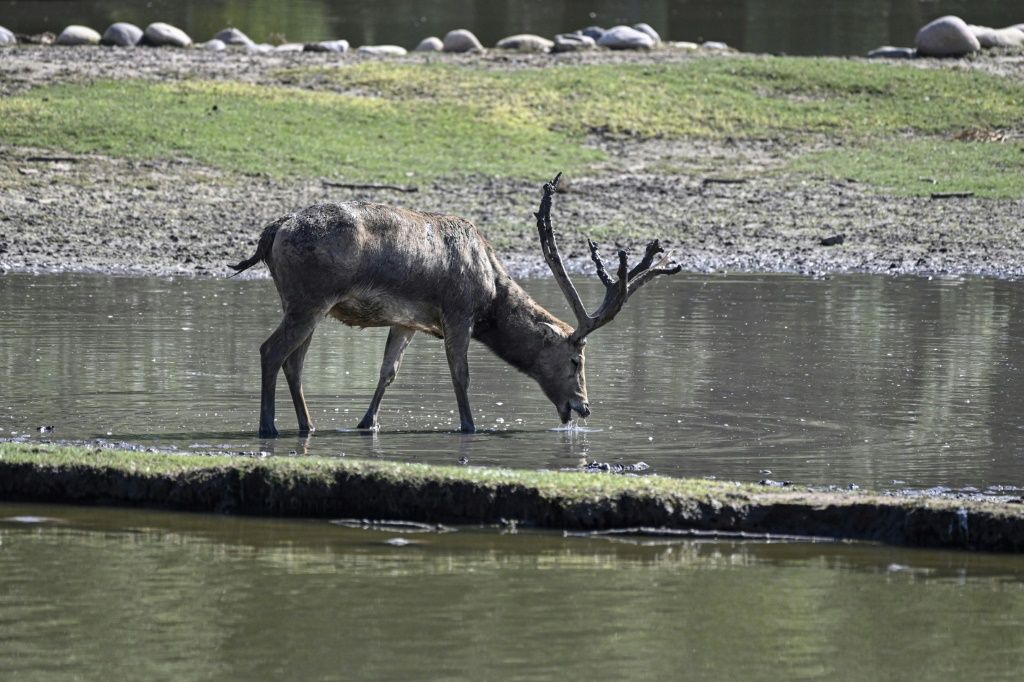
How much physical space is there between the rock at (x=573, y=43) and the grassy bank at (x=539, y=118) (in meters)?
3.01

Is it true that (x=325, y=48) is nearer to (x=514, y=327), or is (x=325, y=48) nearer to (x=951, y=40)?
(x=951, y=40)

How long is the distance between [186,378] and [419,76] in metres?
16.7

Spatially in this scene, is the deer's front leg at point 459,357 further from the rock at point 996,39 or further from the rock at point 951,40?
the rock at point 996,39

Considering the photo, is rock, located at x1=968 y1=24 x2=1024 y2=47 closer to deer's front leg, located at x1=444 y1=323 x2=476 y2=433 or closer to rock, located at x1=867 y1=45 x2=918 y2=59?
rock, located at x1=867 y1=45 x2=918 y2=59

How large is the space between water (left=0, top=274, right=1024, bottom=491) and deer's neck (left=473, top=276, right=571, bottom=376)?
43 centimetres

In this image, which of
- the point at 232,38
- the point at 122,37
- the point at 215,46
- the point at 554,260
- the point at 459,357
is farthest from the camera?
the point at 232,38

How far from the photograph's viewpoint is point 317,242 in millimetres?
11281

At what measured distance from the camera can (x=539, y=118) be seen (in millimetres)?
27328

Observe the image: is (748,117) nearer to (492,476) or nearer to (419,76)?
(419,76)

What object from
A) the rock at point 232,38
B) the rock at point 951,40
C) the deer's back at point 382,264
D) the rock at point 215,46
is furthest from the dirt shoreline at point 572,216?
the rock at point 232,38

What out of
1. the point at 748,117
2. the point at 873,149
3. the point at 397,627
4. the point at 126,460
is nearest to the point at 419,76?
the point at 748,117

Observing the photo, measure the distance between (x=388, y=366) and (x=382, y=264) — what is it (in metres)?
0.84

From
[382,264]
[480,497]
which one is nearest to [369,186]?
[382,264]

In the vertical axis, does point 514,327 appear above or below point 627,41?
below
